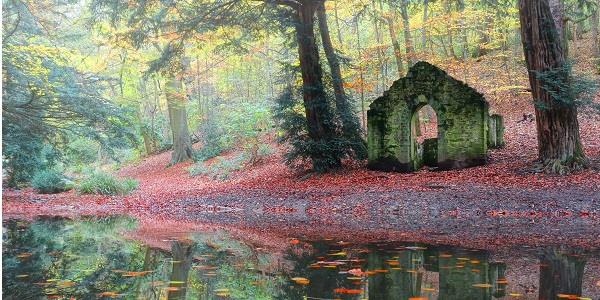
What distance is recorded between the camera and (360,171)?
47.9 feet

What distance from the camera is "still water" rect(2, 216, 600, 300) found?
3.38 m

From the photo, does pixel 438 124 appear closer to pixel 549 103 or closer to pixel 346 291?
pixel 549 103

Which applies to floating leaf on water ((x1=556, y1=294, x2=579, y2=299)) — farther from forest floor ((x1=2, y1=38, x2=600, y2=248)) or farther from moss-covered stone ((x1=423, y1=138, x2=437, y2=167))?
moss-covered stone ((x1=423, y1=138, x2=437, y2=167))

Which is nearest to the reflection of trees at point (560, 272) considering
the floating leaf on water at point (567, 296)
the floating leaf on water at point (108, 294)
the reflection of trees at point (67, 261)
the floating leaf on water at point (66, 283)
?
the floating leaf on water at point (567, 296)

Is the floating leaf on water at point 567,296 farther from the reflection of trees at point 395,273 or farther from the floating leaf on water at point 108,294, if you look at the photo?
the floating leaf on water at point 108,294

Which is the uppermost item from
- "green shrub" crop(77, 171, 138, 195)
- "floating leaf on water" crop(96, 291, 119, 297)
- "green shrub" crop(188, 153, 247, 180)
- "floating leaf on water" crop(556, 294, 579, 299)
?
"green shrub" crop(188, 153, 247, 180)

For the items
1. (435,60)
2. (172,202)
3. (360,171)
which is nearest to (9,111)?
(172,202)

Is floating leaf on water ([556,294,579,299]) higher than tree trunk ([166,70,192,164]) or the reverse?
the reverse

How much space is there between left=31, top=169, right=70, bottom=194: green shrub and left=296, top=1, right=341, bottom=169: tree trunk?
357 inches

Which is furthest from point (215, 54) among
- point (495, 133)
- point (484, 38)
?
point (484, 38)

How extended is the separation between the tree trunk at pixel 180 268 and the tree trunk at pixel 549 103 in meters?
9.24

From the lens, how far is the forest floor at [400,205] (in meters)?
6.84

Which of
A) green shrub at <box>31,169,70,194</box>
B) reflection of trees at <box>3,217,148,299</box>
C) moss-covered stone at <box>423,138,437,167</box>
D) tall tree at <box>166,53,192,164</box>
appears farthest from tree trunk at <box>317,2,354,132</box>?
tall tree at <box>166,53,192,164</box>

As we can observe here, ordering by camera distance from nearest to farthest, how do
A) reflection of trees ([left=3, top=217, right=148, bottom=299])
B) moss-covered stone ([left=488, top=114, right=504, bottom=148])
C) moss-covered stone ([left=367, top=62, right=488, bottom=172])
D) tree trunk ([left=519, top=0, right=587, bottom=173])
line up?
1. reflection of trees ([left=3, top=217, right=148, bottom=299])
2. tree trunk ([left=519, top=0, right=587, bottom=173])
3. moss-covered stone ([left=367, top=62, right=488, bottom=172])
4. moss-covered stone ([left=488, top=114, right=504, bottom=148])
